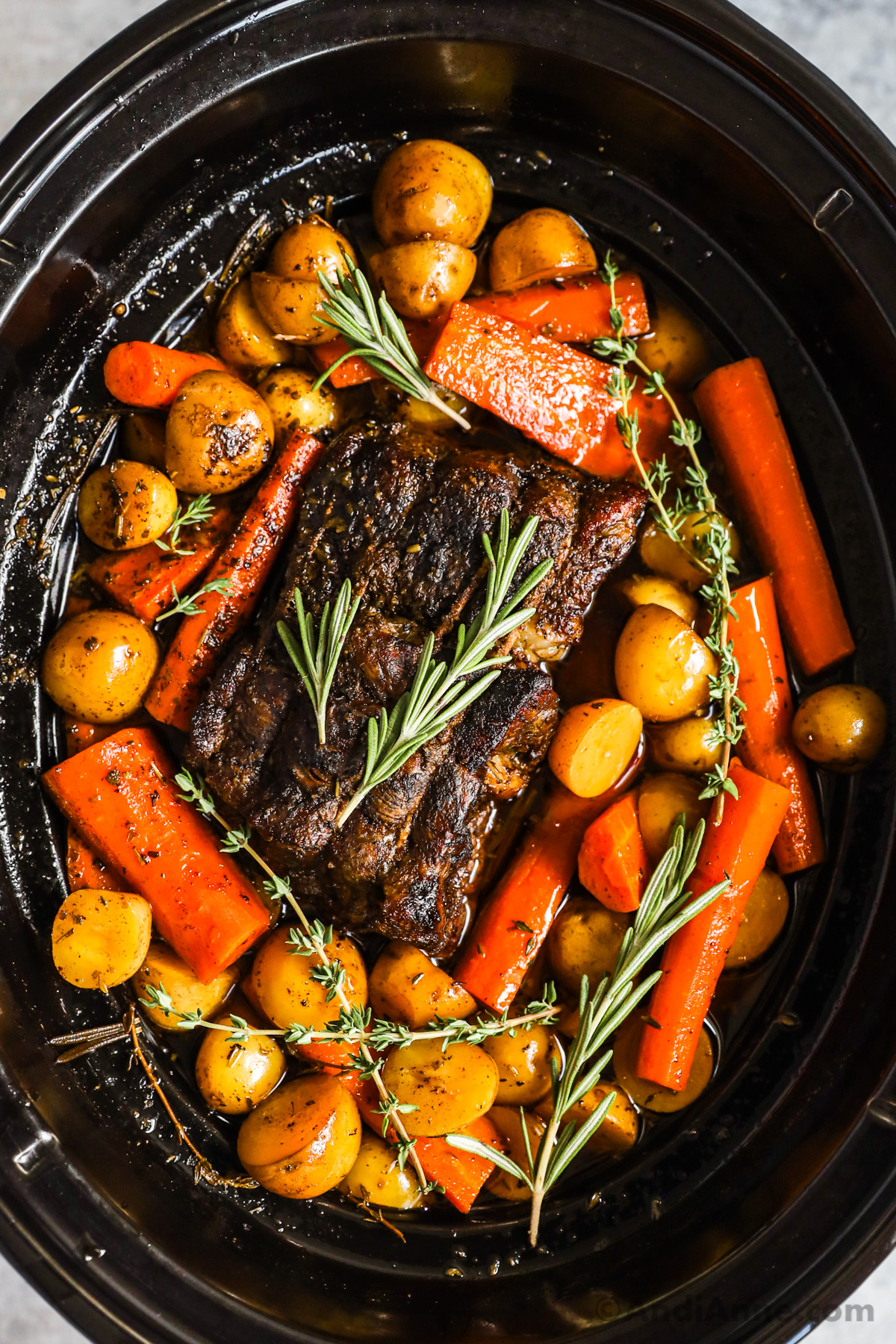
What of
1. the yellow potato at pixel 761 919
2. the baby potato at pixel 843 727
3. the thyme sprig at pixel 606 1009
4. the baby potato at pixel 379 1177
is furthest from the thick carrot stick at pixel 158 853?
the baby potato at pixel 843 727

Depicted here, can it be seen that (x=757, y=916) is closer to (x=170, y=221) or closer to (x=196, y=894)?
(x=196, y=894)

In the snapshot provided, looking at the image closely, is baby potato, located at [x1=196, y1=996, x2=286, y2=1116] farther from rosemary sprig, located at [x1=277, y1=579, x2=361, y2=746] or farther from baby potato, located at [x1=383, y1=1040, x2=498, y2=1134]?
rosemary sprig, located at [x1=277, y1=579, x2=361, y2=746]

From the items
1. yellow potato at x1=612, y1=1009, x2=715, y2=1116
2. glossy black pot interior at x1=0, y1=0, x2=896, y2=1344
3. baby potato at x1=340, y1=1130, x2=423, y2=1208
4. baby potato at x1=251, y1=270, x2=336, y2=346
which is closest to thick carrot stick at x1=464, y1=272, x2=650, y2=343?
glossy black pot interior at x1=0, y1=0, x2=896, y2=1344

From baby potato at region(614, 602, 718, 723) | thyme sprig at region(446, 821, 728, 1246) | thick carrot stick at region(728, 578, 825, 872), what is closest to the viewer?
thyme sprig at region(446, 821, 728, 1246)

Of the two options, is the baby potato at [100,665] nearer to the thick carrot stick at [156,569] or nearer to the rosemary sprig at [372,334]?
the thick carrot stick at [156,569]

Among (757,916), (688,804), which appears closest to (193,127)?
(688,804)

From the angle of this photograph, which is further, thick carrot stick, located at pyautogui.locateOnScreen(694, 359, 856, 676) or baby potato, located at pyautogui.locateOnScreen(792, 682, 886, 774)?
thick carrot stick, located at pyautogui.locateOnScreen(694, 359, 856, 676)
